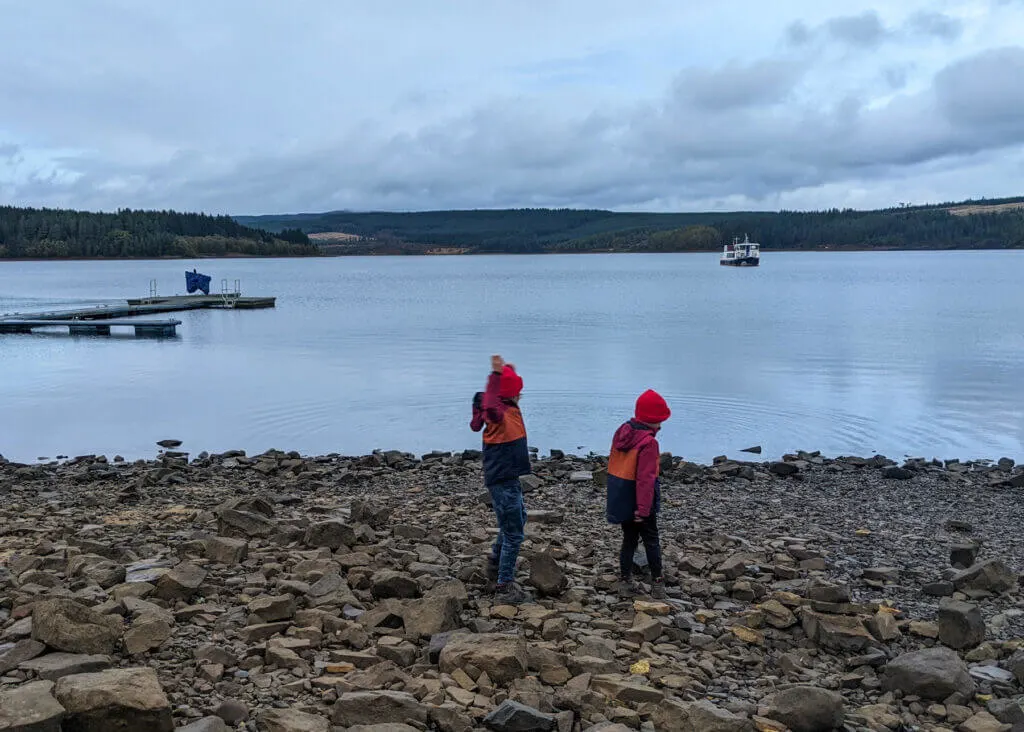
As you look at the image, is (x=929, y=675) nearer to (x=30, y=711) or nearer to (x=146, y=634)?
(x=146, y=634)

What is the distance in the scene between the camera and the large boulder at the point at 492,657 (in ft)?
19.6

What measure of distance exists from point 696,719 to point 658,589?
2576 millimetres

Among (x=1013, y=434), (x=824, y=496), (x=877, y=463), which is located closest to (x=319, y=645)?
(x=824, y=496)

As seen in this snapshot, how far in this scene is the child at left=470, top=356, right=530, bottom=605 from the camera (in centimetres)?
778

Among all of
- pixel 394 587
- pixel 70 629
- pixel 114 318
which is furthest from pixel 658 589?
pixel 114 318

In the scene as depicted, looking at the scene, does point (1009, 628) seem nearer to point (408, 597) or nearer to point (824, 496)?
point (408, 597)

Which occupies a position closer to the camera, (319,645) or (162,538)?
(319,645)

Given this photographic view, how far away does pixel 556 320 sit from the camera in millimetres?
52250

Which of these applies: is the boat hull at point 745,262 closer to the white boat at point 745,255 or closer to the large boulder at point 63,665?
the white boat at point 745,255

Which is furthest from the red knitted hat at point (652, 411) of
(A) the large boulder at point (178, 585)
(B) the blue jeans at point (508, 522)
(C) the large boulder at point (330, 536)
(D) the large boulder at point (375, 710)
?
(A) the large boulder at point (178, 585)

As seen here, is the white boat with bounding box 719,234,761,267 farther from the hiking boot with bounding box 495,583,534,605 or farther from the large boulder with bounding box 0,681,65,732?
the large boulder with bounding box 0,681,65,732

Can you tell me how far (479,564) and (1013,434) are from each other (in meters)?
15.4

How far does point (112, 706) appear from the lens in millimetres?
4969

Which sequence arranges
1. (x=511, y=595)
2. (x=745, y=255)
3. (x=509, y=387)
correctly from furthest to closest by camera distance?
(x=745, y=255) → (x=509, y=387) → (x=511, y=595)
